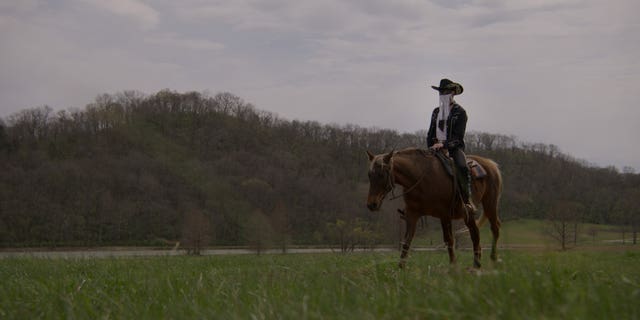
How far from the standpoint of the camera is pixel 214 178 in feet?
325

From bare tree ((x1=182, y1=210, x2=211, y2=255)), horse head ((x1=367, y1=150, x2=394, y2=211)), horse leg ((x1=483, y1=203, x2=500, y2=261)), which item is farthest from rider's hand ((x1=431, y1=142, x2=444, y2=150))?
bare tree ((x1=182, y1=210, x2=211, y2=255))

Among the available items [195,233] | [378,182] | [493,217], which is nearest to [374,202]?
[378,182]

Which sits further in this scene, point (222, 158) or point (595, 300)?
point (222, 158)

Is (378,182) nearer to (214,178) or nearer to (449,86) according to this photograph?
(449,86)

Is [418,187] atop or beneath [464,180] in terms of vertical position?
beneath

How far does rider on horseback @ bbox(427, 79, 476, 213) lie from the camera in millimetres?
10148

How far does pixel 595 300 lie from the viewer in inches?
137

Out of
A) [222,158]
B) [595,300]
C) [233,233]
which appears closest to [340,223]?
[233,233]

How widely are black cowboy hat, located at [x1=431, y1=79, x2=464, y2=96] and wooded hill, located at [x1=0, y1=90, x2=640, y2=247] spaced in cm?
4077

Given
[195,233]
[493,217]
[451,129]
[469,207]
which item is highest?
[451,129]

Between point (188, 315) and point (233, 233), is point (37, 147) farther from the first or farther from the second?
point (188, 315)

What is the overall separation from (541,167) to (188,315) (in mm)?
110528

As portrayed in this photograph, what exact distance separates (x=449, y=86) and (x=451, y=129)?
2.76ft

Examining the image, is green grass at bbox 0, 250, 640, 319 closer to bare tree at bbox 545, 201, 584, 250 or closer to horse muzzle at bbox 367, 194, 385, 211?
horse muzzle at bbox 367, 194, 385, 211
